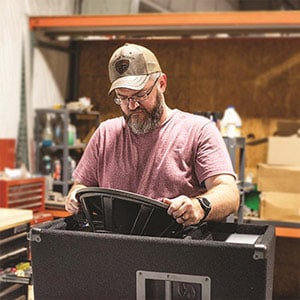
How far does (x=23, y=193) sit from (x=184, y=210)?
104 inches

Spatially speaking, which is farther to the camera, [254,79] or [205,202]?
[254,79]

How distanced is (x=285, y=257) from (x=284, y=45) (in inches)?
69.4

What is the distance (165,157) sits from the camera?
4.87ft

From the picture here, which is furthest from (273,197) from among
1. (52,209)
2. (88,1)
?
(88,1)

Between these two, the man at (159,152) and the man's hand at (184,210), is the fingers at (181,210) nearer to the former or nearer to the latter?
the man's hand at (184,210)

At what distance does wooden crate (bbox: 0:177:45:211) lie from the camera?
3457mm

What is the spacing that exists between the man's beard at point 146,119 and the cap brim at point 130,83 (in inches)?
2.6

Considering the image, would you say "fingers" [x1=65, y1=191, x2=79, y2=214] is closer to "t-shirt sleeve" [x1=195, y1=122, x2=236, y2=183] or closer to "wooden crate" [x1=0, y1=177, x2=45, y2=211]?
"t-shirt sleeve" [x1=195, y1=122, x2=236, y2=183]

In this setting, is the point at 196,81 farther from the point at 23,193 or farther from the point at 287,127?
the point at 23,193

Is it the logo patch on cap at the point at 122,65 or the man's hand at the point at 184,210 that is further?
the logo patch on cap at the point at 122,65

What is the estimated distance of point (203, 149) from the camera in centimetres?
150

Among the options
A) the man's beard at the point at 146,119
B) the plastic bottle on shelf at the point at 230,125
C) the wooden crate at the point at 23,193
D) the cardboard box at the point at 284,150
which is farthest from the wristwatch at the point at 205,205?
the cardboard box at the point at 284,150

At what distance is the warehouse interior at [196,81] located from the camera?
387 centimetres

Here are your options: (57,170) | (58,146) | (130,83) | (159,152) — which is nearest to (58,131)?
(58,146)
